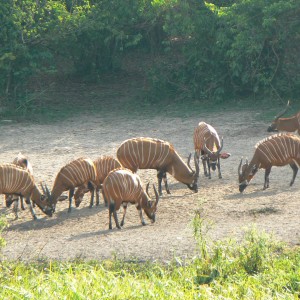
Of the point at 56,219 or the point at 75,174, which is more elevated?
the point at 75,174

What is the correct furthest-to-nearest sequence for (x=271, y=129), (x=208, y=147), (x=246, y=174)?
1. (x=271, y=129)
2. (x=208, y=147)
3. (x=246, y=174)

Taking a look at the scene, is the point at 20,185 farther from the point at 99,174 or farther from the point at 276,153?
the point at 276,153

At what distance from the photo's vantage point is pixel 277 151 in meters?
13.0

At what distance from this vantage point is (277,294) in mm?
7812

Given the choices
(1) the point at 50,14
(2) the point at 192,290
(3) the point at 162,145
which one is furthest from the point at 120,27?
(2) the point at 192,290

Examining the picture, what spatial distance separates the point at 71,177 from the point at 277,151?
131 inches

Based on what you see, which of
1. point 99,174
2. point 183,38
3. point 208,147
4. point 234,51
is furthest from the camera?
point 183,38

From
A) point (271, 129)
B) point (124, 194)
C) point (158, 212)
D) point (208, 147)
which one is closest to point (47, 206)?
point (124, 194)

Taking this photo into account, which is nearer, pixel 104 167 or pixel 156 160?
pixel 104 167

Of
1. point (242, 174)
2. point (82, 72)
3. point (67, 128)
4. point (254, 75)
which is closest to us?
point (242, 174)

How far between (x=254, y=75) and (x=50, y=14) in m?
5.31

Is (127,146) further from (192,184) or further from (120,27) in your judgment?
(120,27)

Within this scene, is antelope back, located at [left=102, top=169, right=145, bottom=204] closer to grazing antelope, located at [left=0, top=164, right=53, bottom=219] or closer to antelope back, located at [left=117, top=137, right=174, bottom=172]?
grazing antelope, located at [left=0, top=164, right=53, bottom=219]

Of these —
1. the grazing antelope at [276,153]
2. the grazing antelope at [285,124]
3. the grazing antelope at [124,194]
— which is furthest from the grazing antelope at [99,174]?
the grazing antelope at [285,124]
